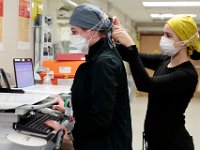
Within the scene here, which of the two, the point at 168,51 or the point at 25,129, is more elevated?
the point at 168,51

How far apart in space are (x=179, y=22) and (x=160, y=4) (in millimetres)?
5621

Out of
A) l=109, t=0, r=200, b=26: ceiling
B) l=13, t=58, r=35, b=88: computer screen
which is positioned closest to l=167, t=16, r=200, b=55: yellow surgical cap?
l=13, t=58, r=35, b=88: computer screen

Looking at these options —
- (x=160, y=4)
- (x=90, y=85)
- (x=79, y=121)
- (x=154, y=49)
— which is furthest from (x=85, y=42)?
(x=154, y=49)

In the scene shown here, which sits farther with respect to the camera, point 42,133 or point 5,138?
point 5,138

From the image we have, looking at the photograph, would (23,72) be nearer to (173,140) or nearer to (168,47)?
(168,47)

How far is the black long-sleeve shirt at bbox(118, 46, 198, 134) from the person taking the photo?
1.74 metres

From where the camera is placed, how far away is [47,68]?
342 cm

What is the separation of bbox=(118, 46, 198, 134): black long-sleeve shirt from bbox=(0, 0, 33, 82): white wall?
1632mm

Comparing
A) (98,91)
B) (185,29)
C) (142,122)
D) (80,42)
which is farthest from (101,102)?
(142,122)

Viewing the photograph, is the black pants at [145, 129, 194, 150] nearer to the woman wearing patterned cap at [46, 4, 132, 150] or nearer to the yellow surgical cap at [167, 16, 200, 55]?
the woman wearing patterned cap at [46, 4, 132, 150]

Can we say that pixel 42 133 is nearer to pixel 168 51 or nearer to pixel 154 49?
pixel 168 51

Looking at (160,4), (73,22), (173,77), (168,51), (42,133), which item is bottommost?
(42,133)

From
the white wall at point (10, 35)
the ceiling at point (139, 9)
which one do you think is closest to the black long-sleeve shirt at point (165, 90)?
the white wall at point (10, 35)

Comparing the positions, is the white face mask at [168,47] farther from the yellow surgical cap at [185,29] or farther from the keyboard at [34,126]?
the keyboard at [34,126]
